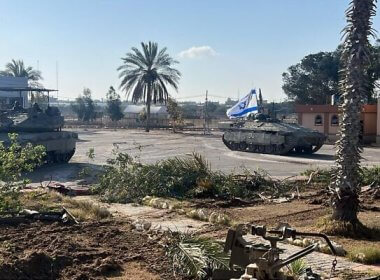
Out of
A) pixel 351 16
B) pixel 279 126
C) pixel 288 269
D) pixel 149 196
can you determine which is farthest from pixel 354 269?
pixel 279 126

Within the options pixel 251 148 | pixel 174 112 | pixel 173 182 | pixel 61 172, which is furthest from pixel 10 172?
pixel 174 112

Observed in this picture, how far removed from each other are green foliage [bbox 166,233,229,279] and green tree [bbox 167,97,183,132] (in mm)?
52098

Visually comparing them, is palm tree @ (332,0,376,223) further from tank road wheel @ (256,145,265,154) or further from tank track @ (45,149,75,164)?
tank road wheel @ (256,145,265,154)

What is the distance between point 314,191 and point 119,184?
5426 millimetres

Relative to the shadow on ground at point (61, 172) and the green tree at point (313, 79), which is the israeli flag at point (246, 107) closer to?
the shadow on ground at point (61, 172)

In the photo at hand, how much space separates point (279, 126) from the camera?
32562 mm

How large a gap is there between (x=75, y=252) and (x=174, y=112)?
53.5m

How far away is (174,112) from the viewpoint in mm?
61531

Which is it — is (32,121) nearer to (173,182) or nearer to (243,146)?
(173,182)

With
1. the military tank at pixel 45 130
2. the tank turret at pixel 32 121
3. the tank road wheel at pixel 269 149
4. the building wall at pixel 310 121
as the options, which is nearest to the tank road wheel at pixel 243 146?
the tank road wheel at pixel 269 149

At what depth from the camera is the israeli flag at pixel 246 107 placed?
4059 centimetres

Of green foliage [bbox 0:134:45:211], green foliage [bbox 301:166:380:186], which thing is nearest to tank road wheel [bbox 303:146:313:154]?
green foliage [bbox 301:166:380:186]

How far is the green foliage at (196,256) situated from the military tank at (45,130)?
667 inches

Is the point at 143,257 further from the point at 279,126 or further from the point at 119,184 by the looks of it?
the point at 279,126
